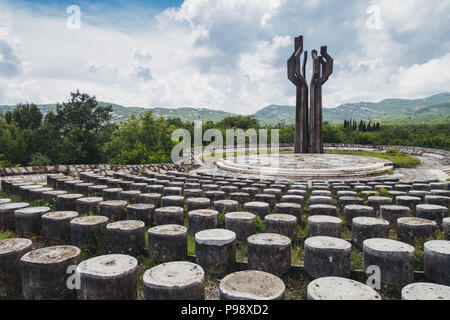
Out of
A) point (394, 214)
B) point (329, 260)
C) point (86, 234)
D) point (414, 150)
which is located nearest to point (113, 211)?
point (86, 234)

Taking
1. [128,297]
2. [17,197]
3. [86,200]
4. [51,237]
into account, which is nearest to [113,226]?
[51,237]

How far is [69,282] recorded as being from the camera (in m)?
3.45

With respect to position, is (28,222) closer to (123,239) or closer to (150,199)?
(123,239)

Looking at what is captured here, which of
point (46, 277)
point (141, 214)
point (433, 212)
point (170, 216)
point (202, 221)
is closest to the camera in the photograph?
point (46, 277)

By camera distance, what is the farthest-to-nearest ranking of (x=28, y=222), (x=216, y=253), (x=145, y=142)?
(x=145, y=142)
(x=28, y=222)
(x=216, y=253)

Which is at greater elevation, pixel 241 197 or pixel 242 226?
pixel 241 197

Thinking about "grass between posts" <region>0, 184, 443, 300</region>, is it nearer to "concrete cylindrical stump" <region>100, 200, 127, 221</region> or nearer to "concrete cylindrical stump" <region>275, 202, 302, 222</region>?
"concrete cylindrical stump" <region>275, 202, 302, 222</region>

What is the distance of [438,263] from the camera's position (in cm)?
375

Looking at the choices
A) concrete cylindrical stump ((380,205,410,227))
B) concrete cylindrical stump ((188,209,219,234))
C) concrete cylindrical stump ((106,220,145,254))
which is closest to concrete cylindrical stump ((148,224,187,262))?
concrete cylindrical stump ((106,220,145,254))

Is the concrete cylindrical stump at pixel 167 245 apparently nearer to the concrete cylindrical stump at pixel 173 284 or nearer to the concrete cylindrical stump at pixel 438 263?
the concrete cylindrical stump at pixel 173 284

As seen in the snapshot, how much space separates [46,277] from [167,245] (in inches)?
64.0

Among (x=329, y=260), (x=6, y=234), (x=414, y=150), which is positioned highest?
(x=414, y=150)

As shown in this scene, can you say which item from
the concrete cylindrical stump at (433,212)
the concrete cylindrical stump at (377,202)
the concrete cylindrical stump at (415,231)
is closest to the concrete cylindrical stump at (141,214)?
the concrete cylindrical stump at (415,231)

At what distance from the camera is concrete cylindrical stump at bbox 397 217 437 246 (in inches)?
192
